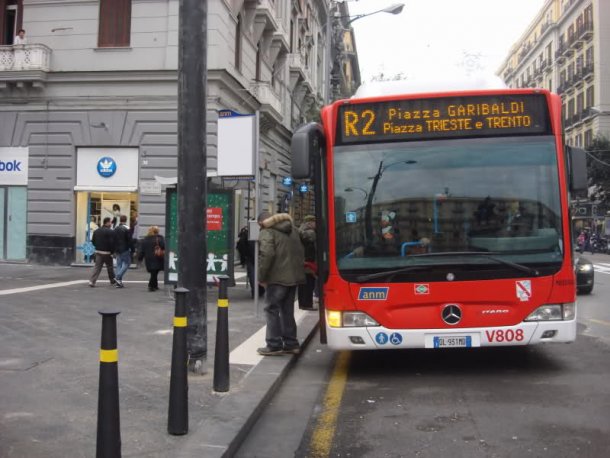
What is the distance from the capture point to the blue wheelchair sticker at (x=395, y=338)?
6168 mm

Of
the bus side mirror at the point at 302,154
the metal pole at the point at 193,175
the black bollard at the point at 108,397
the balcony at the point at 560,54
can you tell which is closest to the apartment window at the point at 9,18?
the metal pole at the point at 193,175

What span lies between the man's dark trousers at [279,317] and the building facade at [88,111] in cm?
1155

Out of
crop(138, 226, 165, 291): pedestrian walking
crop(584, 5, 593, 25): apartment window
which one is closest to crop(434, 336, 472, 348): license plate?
crop(138, 226, 165, 291): pedestrian walking

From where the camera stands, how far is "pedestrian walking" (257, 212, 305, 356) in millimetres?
7070

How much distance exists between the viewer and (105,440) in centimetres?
335

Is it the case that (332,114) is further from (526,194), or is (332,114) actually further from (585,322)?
(585,322)

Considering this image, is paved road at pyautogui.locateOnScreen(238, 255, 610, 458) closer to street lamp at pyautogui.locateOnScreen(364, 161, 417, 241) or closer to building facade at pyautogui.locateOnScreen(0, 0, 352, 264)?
street lamp at pyautogui.locateOnScreen(364, 161, 417, 241)

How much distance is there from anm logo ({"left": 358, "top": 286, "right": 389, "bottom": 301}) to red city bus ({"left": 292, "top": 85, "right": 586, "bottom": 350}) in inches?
0.4

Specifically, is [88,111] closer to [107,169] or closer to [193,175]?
[107,169]

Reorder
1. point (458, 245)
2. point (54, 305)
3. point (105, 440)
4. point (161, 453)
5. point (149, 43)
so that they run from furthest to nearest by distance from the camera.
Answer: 1. point (149, 43)
2. point (54, 305)
3. point (458, 245)
4. point (161, 453)
5. point (105, 440)

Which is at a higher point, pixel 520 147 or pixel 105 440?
pixel 520 147

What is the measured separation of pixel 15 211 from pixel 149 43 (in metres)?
7.08

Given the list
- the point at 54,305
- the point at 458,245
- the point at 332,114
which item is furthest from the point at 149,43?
the point at 458,245

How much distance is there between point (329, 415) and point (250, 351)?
2313 mm
